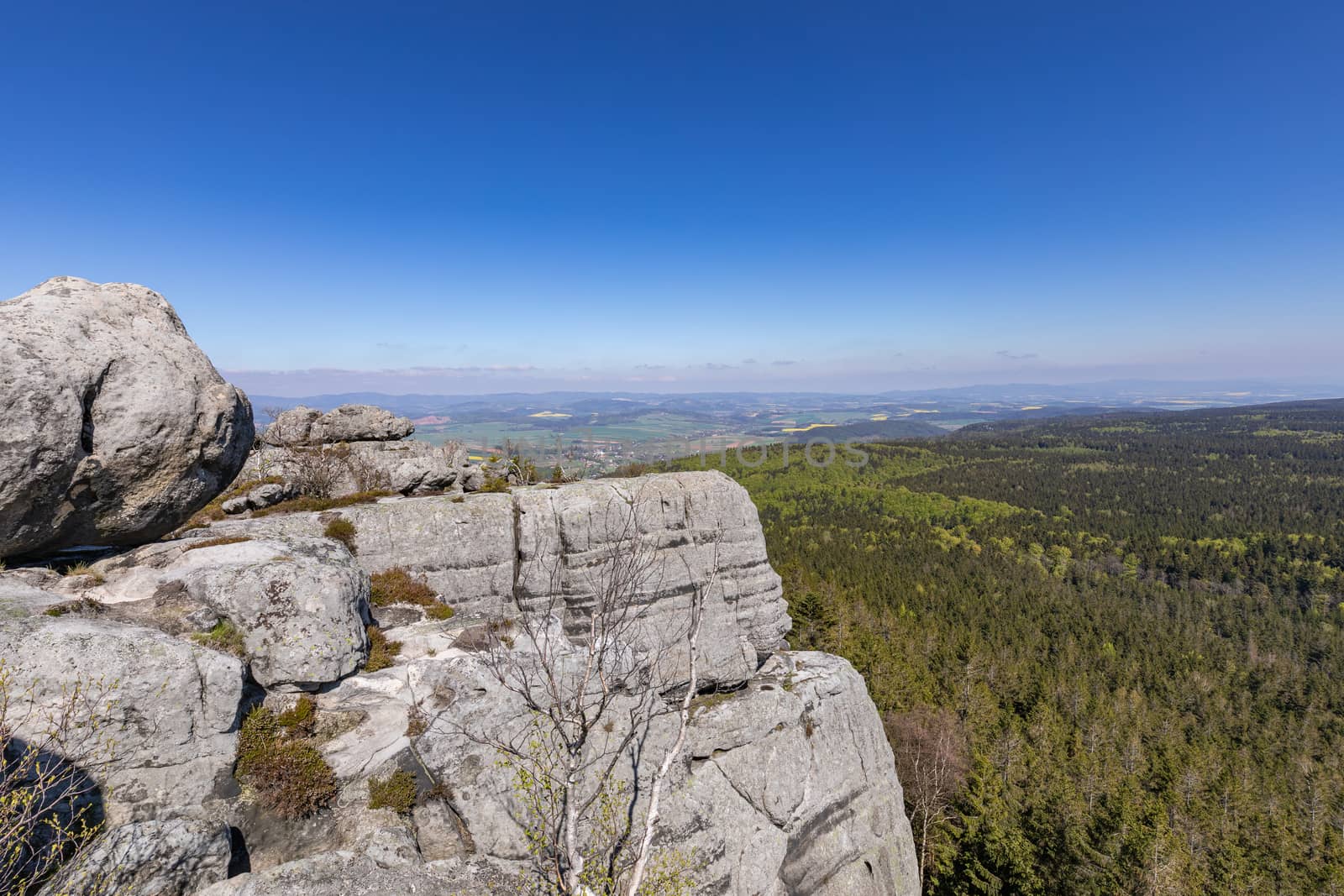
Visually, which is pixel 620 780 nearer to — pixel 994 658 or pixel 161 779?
pixel 161 779

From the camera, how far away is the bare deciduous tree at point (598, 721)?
29.4 ft

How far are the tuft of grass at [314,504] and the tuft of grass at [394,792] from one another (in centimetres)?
1083

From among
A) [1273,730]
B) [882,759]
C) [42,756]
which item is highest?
[42,756]

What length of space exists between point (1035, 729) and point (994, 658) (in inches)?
828

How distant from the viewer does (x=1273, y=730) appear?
5725 cm

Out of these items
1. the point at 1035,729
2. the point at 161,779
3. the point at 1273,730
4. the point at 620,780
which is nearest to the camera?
the point at 161,779

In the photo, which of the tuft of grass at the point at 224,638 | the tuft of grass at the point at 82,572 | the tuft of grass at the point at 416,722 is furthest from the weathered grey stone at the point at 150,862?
the tuft of grass at the point at 82,572

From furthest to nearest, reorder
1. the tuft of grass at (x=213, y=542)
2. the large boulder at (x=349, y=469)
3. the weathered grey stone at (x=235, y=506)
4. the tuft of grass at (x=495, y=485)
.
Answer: the tuft of grass at (x=495, y=485)
the large boulder at (x=349, y=469)
the weathered grey stone at (x=235, y=506)
the tuft of grass at (x=213, y=542)

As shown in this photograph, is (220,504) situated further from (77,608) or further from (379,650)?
(379,650)

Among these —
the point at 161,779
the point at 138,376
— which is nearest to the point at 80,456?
the point at 138,376

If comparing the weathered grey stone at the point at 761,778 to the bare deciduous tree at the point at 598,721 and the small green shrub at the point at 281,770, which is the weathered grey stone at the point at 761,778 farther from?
the small green shrub at the point at 281,770

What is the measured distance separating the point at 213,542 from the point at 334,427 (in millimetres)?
11489

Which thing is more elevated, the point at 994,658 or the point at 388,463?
the point at 388,463

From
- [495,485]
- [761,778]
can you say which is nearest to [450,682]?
[495,485]
